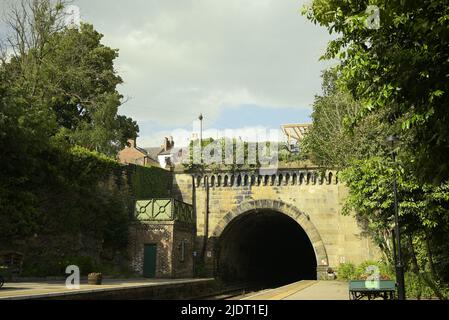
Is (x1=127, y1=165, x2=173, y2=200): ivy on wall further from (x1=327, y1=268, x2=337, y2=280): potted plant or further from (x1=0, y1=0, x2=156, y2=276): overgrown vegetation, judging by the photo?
(x1=327, y1=268, x2=337, y2=280): potted plant

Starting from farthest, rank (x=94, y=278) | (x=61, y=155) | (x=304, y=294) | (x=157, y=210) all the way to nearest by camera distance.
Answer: (x=157, y=210) < (x=61, y=155) < (x=304, y=294) < (x=94, y=278)

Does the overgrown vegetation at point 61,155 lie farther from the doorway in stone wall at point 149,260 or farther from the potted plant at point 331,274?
the potted plant at point 331,274

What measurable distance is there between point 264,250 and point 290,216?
1348 centimetres

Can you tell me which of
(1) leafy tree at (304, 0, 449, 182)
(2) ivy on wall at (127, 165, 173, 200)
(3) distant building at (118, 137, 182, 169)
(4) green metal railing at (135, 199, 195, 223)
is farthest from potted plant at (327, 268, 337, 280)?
(3) distant building at (118, 137, 182, 169)

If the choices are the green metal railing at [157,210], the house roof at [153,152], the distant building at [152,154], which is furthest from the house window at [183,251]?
the house roof at [153,152]

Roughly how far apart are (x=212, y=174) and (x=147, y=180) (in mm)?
4699

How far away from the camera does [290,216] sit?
101 ft

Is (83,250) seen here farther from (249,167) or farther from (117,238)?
(249,167)

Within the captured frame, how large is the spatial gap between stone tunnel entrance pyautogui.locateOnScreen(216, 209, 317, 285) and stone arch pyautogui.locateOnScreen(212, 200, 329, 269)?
466mm

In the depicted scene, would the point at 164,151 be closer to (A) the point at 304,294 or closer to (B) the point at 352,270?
(B) the point at 352,270

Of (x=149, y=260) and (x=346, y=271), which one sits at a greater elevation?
(x=149, y=260)

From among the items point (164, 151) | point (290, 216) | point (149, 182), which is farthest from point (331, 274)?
point (164, 151)

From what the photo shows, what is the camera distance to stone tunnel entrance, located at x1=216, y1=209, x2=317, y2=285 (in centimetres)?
3344

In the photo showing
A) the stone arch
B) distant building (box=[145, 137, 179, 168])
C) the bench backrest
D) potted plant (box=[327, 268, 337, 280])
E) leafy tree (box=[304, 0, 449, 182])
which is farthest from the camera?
distant building (box=[145, 137, 179, 168])
